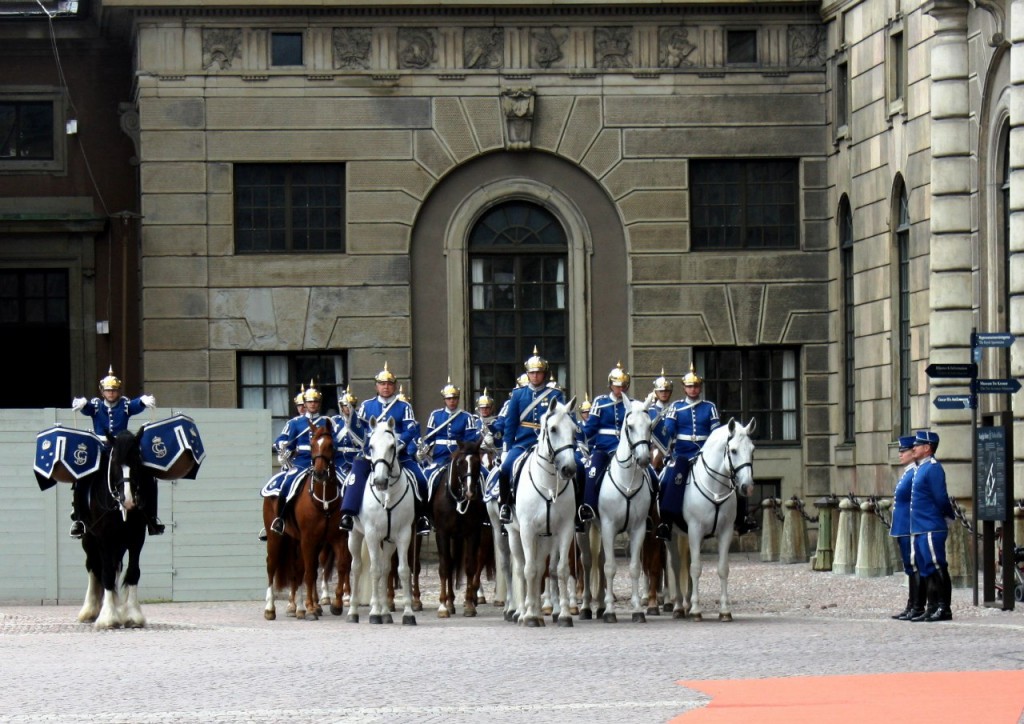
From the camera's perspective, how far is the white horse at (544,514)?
80.5ft

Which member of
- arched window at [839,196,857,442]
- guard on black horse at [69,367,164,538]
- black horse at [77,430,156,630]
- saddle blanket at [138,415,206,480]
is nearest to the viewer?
black horse at [77,430,156,630]

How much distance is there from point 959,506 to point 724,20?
12927 mm

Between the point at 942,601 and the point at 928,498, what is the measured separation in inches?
45.0

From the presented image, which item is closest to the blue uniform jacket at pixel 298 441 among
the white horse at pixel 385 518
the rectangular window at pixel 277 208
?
the white horse at pixel 385 518

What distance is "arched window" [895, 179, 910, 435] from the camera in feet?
125

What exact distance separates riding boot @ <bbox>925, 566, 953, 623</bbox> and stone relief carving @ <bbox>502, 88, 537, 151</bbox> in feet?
62.2

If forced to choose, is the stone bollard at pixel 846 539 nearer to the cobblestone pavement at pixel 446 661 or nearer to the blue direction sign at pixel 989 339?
the cobblestone pavement at pixel 446 661

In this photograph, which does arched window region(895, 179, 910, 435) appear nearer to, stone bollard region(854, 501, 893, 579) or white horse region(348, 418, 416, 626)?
stone bollard region(854, 501, 893, 579)

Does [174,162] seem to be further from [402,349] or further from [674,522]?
[674,522]

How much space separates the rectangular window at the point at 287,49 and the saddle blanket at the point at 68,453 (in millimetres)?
17788

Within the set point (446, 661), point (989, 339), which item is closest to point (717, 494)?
point (989, 339)

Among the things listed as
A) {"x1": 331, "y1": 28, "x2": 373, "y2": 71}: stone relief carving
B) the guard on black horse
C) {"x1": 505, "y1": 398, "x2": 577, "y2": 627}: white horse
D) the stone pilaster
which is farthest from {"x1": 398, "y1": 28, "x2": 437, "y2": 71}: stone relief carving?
{"x1": 505, "y1": 398, "x2": 577, "y2": 627}: white horse

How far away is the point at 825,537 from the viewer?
35656 mm

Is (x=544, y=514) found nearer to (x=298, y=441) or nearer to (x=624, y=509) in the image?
(x=624, y=509)
